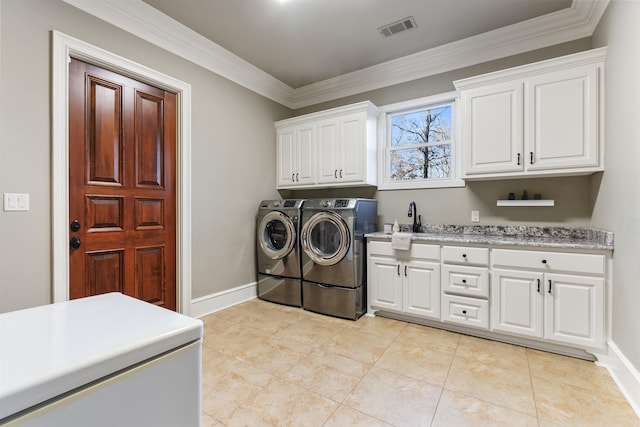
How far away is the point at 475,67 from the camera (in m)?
3.04

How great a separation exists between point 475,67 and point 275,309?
3287 millimetres

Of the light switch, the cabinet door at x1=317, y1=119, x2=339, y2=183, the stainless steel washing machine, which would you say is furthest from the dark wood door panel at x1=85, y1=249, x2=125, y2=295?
the cabinet door at x1=317, y1=119, x2=339, y2=183

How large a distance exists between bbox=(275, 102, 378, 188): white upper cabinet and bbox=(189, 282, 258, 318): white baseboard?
4.66 feet

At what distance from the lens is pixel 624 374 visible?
1807 mm

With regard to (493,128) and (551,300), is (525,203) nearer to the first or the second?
(493,128)

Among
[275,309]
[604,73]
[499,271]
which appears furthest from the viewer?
[275,309]

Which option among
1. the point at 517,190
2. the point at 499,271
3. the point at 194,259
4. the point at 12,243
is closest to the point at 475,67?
the point at 517,190

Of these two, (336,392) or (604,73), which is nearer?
(336,392)

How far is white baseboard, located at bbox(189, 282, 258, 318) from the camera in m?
3.03

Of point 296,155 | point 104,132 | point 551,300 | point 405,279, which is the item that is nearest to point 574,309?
point 551,300

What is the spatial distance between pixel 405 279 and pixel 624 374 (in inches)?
59.1

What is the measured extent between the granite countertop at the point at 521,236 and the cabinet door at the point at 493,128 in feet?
2.00

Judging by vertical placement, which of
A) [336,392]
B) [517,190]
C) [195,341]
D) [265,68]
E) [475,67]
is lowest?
[336,392]

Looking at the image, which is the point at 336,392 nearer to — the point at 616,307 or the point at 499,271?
the point at 499,271
